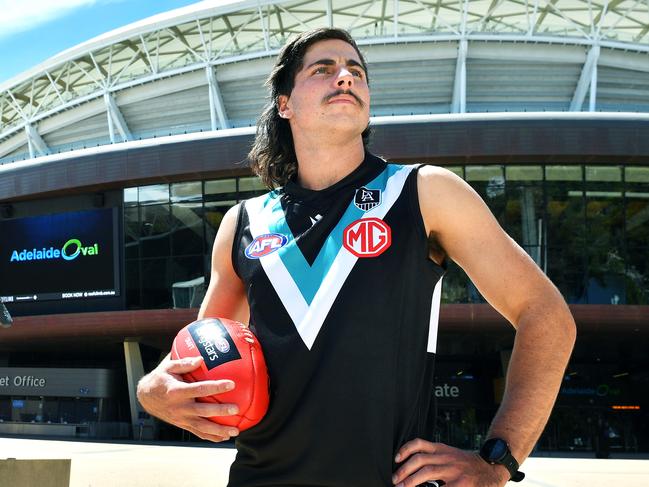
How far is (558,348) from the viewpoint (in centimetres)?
259

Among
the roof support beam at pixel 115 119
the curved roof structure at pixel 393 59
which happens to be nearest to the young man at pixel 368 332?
the curved roof structure at pixel 393 59

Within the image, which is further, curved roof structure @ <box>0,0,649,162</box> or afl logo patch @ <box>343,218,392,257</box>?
curved roof structure @ <box>0,0,649,162</box>

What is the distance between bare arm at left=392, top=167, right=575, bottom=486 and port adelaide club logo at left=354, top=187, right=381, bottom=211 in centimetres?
15

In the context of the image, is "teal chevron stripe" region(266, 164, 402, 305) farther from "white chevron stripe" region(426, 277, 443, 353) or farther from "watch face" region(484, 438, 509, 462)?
"watch face" region(484, 438, 509, 462)

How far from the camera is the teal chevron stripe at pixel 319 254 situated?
269 cm

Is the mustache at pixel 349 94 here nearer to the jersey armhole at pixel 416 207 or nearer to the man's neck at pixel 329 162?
the man's neck at pixel 329 162

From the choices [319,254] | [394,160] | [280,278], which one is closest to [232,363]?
[280,278]

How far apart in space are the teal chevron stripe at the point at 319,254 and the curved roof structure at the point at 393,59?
39160mm

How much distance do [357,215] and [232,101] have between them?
151ft

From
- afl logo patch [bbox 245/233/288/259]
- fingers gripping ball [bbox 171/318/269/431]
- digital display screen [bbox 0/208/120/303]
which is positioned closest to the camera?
fingers gripping ball [bbox 171/318/269/431]

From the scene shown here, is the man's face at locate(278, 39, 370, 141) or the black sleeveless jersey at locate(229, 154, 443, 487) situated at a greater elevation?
the man's face at locate(278, 39, 370, 141)

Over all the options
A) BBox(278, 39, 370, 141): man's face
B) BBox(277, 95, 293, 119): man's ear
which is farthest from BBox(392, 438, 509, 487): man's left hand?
BBox(277, 95, 293, 119): man's ear

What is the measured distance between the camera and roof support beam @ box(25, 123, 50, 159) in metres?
54.2

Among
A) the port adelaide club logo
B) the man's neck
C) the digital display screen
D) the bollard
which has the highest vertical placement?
the digital display screen
